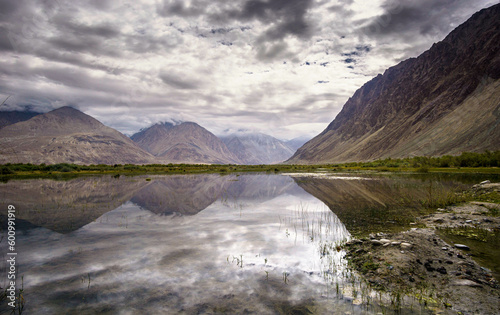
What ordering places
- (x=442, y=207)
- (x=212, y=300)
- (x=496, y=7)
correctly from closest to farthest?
(x=212, y=300) < (x=442, y=207) < (x=496, y=7)

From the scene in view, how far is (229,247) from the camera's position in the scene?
1404cm

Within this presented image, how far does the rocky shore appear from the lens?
7965mm

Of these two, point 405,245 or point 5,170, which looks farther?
point 5,170

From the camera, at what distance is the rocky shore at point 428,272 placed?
7965mm

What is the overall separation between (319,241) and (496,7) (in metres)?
268

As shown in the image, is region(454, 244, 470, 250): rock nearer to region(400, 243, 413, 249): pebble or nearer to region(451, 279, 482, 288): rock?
region(400, 243, 413, 249): pebble

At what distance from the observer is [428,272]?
9867 mm

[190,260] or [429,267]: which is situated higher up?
[429,267]

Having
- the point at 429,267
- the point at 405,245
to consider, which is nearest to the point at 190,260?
the point at 405,245

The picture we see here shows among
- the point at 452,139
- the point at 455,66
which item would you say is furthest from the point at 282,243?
the point at 455,66

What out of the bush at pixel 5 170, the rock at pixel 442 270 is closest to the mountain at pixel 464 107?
the rock at pixel 442 270

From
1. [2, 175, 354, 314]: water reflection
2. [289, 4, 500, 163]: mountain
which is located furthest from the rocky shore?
[289, 4, 500, 163]: mountain

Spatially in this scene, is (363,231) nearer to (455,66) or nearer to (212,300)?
(212,300)

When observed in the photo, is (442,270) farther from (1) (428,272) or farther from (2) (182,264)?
(2) (182,264)
